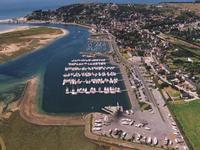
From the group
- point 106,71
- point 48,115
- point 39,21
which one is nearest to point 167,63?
point 106,71

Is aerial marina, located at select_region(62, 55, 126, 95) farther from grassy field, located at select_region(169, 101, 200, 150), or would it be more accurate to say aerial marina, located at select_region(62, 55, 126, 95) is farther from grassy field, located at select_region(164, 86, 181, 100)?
grassy field, located at select_region(169, 101, 200, 150)

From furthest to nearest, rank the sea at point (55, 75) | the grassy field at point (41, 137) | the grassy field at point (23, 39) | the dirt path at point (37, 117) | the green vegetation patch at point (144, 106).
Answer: the grassy field at point (23, 39) → the sea at point (55, 75) → the green vegetation patch at point (144, 106) → the dirt path at point (37, 117) → the grassy field at point (41, 137)

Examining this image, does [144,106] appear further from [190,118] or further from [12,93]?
[12,93]

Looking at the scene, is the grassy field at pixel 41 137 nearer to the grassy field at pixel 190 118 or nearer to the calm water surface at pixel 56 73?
the calm water surface at pixel 56 73

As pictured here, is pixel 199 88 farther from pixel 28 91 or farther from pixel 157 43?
pixel 157 43

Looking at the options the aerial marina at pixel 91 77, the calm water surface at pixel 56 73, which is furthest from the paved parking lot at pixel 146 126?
the aerial marina at pixel 91 77

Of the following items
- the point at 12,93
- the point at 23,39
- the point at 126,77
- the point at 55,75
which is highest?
the point at 23,39

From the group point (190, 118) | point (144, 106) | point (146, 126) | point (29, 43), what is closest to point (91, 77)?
point (144, 106)
